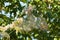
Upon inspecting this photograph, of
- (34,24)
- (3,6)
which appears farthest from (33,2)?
(34,24)

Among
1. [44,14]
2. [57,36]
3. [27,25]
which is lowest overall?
[57,36]

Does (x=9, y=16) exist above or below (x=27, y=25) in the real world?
below

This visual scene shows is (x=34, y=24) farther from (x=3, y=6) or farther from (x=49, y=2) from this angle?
(x=3, y=6)

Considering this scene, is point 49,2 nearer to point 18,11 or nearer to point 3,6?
point 18,11

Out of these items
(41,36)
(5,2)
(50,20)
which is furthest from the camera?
(5,2)

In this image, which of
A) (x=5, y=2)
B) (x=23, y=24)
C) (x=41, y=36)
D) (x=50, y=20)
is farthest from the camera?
(x=5, y=2)

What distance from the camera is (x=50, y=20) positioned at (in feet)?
10.2

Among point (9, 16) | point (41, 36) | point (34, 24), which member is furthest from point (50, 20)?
point (34, 24)

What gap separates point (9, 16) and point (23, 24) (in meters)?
1.16

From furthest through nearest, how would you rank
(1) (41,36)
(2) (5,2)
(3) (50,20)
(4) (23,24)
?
(2) (5,2) < (3) (50,20) < (1) (41,36) < (4) (23,24)

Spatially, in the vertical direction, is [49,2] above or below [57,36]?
above

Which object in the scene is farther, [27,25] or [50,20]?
[50,20]

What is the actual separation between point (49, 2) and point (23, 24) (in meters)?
1.09

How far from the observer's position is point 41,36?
9.54ft
